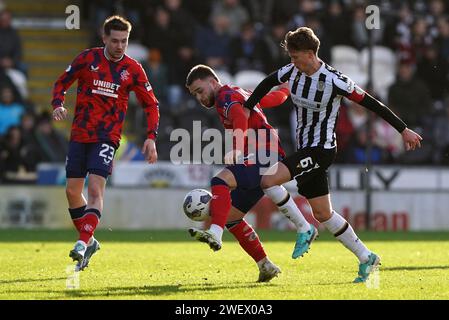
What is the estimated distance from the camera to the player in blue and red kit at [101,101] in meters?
10.5

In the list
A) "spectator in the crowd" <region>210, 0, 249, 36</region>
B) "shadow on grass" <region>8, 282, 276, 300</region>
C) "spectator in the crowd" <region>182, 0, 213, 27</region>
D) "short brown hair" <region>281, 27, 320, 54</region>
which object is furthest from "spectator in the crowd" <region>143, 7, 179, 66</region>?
"shadow on grass" <region>8, 282, 276, 300</region>

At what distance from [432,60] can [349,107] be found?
6.93 ft

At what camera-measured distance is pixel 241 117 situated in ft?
31.4

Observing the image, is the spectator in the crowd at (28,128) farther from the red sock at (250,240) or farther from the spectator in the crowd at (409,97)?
the red sock at (250,240)

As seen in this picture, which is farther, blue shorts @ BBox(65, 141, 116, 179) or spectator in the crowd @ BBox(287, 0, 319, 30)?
spectator in the crowd @ BBox(287, 0, 319, 30)

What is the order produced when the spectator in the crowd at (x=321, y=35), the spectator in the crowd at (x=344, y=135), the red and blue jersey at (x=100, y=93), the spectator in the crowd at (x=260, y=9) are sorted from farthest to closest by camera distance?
the spectator in the crowd at (x=260, y=9), the spectator in the crowd at (x=321, y=35), the spectator in the crowd at (x=344, y=135), the red and blue jersey at (x=100, y=93)

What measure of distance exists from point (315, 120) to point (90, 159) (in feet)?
7.07

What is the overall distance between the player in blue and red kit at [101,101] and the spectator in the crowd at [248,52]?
32.9 feet

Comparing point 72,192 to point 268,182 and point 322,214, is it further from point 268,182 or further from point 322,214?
point 322,214

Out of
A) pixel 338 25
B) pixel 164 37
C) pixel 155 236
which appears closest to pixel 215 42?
pixel 164 37

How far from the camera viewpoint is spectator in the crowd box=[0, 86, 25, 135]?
768 inches

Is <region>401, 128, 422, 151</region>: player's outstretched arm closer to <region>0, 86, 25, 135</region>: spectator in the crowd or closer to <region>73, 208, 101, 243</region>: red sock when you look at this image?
<region>73, 208, 101, 243</region>: red sock

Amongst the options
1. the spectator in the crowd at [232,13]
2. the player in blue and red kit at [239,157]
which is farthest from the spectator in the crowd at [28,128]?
A: the player in blue and red kit at [239,157]

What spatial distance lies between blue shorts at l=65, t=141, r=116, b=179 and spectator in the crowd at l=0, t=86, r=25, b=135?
9.01 meters
